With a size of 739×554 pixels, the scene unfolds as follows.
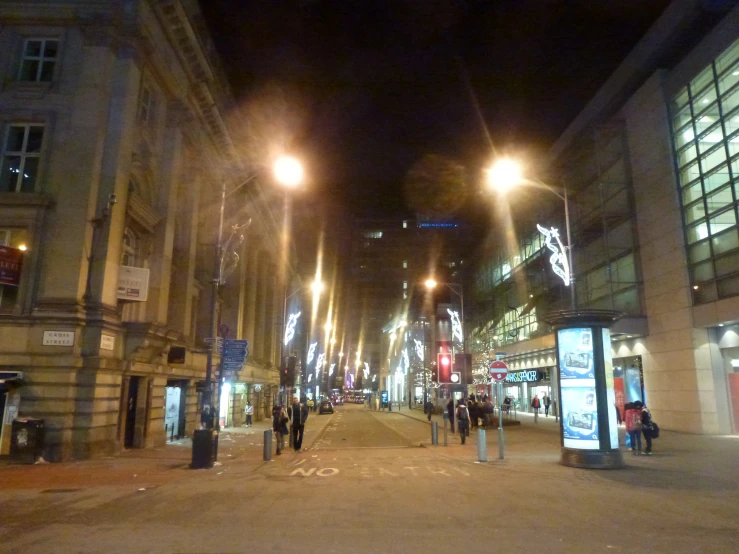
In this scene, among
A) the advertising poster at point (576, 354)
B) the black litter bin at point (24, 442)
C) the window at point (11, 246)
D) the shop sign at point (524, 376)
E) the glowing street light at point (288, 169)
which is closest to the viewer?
the advertising poster at point (576, 354)

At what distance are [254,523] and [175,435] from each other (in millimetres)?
20291

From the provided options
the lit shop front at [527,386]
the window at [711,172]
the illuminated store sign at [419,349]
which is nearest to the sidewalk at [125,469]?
the window at [711,172]

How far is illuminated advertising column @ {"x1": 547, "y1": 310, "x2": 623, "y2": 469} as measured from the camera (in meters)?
15.2

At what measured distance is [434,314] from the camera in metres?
49.6

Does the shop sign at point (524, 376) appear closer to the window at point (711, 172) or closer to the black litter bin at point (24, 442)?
the window at point (711, 172)

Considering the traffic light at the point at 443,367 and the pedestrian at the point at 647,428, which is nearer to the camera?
the pedestrian at the point at 647,428

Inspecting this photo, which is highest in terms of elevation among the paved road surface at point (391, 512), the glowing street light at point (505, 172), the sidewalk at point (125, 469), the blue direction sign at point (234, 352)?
the glowing street light at point (505, 172)

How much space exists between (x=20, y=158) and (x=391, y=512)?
58.7ft

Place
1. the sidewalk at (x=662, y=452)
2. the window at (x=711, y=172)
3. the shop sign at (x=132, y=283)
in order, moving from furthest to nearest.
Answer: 1. the window at (x=711, y=172)
2. the shop sign at (x=132, y=283)
3. the sidewalk at (x=662, y=452)

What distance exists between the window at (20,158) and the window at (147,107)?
406cm

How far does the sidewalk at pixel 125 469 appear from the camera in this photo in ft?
44.3

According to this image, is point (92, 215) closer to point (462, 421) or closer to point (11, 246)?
point (11, 246)

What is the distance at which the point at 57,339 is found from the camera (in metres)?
17.8

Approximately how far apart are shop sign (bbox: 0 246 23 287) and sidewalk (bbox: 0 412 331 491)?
5.50 metres
